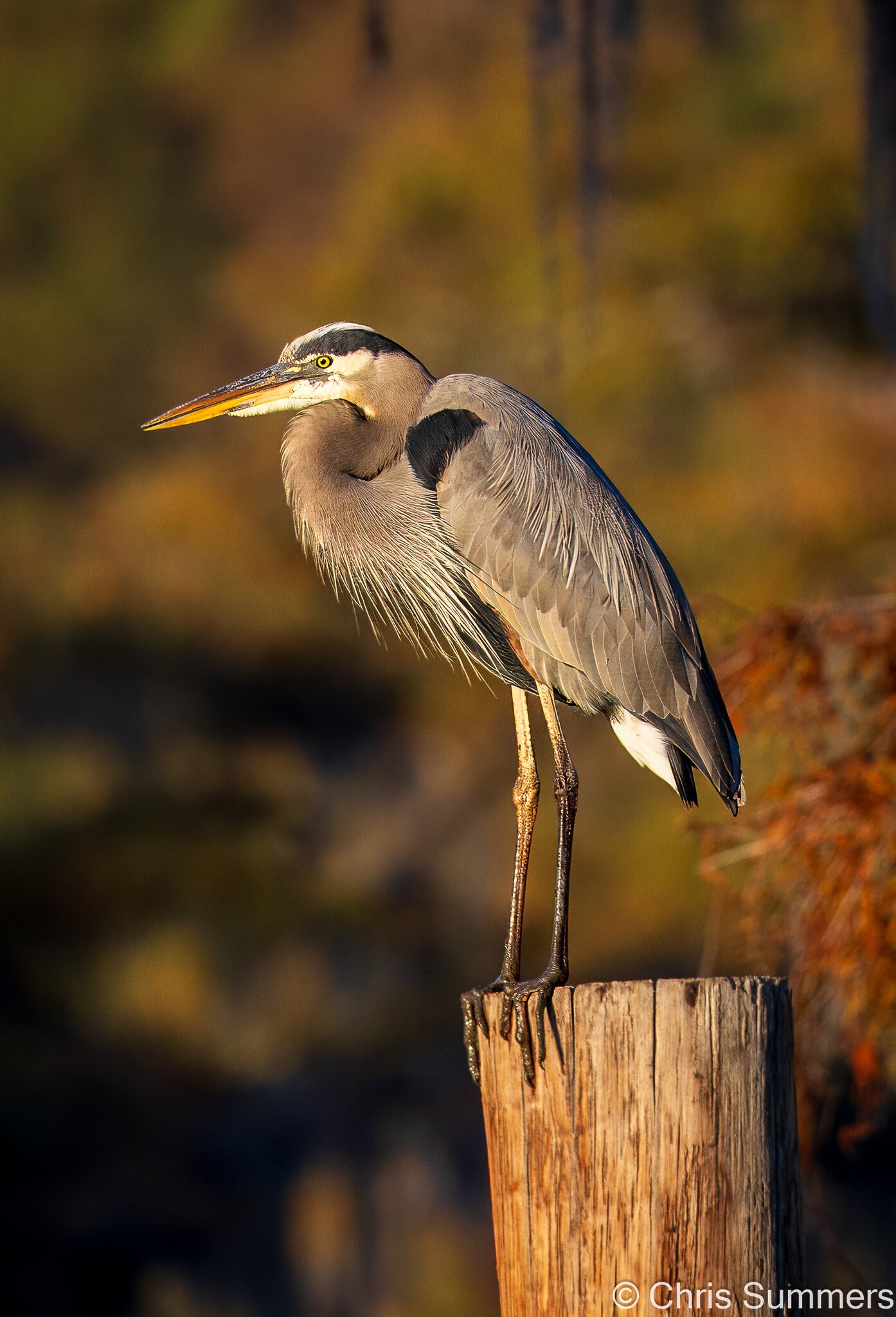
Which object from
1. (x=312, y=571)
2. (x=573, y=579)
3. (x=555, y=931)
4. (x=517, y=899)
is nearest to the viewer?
(x=555, y=931)

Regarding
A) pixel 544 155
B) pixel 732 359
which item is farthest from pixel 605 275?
pixel 544 155

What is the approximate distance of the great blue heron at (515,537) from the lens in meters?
2.65

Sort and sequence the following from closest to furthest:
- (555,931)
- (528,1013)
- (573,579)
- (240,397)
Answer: (528,1013), (555,931), (573,579), (240,397)

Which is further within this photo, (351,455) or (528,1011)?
(351,455)

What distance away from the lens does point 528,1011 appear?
6.77 ft

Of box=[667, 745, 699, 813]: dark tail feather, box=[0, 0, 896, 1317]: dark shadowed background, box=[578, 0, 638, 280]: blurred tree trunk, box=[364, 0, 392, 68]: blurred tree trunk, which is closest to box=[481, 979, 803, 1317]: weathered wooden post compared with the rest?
box=[667, 745, 699, 813]: dark tail feather

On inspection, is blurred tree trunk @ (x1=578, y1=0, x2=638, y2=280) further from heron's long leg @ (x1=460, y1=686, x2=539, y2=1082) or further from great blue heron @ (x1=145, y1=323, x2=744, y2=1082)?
heron's long leg @ (x1=460, y1=686, x2=539, y2=1082)

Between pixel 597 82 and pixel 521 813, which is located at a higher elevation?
pixel 597 82

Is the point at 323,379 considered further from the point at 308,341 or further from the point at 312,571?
the point at 312,571

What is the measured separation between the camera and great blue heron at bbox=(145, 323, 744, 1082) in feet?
8.68

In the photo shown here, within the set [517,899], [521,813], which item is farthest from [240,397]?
[517,899]

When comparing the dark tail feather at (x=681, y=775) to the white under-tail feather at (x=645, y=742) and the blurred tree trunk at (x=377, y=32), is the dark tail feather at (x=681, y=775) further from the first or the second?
the blurred tree trunk at (x=377, y=32)

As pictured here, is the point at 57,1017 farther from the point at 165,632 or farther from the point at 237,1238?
the point at 165,632

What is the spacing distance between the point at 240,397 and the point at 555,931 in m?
1.27
